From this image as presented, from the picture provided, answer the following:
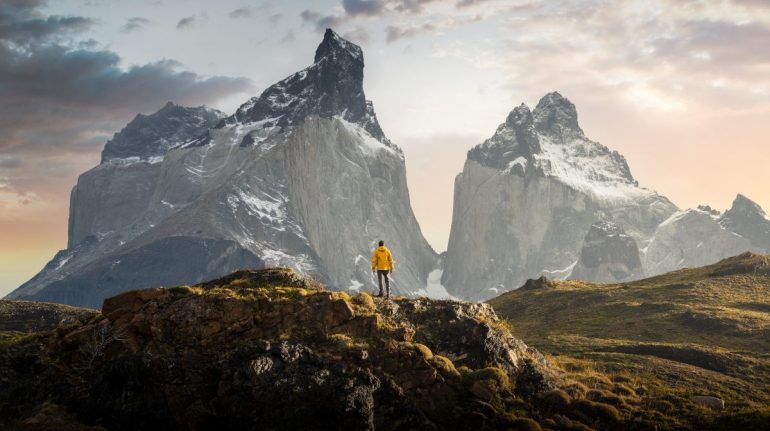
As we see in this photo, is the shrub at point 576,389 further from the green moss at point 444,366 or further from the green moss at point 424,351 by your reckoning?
the green moss at point 424,351

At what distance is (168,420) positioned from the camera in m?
31.8

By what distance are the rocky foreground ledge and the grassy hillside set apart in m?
6.13

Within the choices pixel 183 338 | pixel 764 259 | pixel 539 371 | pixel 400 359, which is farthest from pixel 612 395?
pixel 764 259

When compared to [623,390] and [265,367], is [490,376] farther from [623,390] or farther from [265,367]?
[265,367]

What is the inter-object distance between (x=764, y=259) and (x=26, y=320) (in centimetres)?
8390

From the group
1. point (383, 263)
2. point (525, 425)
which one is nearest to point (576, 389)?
point (525, 425)

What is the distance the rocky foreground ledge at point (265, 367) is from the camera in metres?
32.0

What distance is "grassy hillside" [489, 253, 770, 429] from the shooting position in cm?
3778

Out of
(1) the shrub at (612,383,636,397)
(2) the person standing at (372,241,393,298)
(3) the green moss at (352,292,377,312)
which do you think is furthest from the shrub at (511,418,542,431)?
(2) the person standing at (372,241,393,298)

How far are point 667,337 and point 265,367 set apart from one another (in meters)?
38.3

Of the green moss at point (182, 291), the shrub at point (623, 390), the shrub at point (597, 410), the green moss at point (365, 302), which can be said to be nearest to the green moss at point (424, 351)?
the green moss at point (365, 302)

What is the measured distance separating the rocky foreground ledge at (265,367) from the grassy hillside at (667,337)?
20.1 feet

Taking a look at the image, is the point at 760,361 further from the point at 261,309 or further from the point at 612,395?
the point at 261,309

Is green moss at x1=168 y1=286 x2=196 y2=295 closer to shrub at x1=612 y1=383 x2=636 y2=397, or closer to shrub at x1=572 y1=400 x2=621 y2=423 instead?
shrub at x1=572 y1=400 x2=621 y2=423
